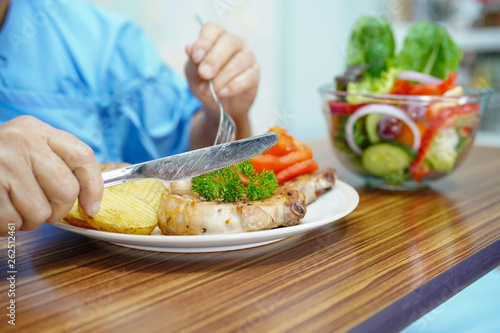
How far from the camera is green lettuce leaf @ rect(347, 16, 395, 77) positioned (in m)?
1.18

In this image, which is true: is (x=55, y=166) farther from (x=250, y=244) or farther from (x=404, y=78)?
(x=404, y=78)

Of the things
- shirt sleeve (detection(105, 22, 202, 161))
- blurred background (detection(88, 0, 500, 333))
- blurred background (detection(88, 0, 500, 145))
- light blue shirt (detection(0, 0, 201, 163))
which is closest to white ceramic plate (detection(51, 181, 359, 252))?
light blue shirt (detection(0, 0, 201, 163))

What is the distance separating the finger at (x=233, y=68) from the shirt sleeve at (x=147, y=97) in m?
0.58

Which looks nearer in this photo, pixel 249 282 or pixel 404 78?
pixel 249 282

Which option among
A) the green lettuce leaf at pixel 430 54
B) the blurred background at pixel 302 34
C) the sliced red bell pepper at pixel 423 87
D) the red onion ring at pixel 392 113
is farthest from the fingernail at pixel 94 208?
the blurred background at pixel 302 34

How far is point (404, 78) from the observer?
113 centimetres

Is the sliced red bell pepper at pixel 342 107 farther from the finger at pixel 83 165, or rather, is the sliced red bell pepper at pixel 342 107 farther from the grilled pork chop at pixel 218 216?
the finger at pixel 83 165

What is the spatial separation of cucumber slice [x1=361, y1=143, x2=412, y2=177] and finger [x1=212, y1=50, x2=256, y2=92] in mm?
376

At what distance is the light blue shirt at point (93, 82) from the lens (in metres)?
1.36

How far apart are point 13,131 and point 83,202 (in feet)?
0.42

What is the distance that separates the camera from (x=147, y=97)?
1709 mm

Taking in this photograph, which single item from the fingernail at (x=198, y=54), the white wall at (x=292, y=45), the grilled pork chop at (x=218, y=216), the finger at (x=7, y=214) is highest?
the fingernail at (x=198, y=54)

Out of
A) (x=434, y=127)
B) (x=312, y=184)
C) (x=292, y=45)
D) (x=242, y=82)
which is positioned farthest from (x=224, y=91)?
(x=292, y=45)

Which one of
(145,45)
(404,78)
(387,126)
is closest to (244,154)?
(387,126)
